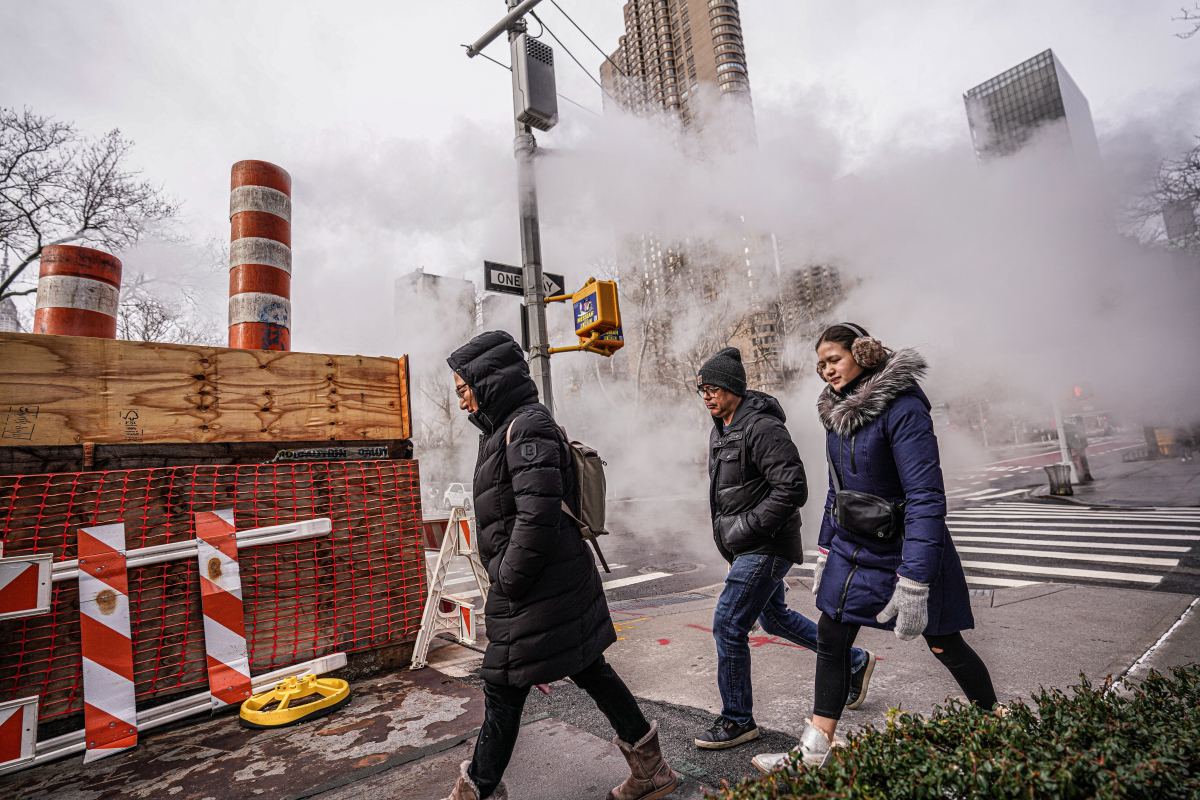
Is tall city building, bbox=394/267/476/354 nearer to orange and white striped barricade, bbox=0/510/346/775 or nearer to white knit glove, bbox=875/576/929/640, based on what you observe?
orange and white striped barricade, bbox=0/510/346/775

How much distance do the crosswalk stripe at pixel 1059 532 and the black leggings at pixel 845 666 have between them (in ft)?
26.7

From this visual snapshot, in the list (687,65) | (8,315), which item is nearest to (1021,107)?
(687,65)

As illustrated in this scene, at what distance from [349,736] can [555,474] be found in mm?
1997

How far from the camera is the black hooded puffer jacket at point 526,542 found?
6.56ft

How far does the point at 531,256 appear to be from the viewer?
555 cm

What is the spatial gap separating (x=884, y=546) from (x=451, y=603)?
3490 mm

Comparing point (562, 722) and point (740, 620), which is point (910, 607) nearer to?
point (740, 620)

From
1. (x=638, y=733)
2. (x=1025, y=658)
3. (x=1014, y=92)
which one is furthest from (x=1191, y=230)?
(x=638, y=733)

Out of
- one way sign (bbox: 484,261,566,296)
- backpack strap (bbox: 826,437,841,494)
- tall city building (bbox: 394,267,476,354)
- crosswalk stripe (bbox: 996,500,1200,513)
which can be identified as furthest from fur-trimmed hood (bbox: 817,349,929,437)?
tall city building (bbox: 394,267,476,354)

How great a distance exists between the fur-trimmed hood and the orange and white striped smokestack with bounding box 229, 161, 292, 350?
427 cm

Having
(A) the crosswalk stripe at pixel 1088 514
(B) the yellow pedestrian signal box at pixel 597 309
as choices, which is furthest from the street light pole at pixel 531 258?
(A) the crosswalk stripe at pixel 1088 514

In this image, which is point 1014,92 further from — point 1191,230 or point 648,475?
point 648,475

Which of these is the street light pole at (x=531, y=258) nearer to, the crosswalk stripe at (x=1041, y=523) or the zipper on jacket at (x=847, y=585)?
the zipper on jacket at (x=847, y=585)

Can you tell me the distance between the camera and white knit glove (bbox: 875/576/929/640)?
1.93 meters
